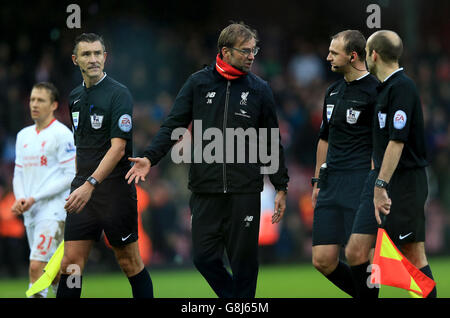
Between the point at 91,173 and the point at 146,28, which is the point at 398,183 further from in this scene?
the point at 146,28

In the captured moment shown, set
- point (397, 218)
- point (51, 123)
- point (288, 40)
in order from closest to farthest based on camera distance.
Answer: point (397, 218) → point (51, 123) → point (288, 40)

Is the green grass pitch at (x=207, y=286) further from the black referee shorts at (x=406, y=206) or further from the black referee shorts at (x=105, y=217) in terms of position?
the black referee shorts at (x=406, y=206)

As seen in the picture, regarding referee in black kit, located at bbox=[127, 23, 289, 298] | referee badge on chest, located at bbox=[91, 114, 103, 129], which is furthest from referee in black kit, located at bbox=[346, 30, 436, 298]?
referee badge on chest, located at bbox=[91, 114, 103, 129]

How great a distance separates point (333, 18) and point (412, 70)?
357cm

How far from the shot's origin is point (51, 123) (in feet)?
29.5

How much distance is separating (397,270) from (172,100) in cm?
1100

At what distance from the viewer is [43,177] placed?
881 cm

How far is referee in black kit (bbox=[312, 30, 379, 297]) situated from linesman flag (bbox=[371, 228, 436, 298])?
2.29 ft

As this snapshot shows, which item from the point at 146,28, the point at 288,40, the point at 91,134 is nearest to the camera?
the point at 91,134

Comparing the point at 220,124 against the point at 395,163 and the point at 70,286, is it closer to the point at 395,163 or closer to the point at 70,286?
the point at 395,163

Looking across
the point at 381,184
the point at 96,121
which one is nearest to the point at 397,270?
the point at 381,184

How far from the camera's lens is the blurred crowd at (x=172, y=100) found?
51.8 feet

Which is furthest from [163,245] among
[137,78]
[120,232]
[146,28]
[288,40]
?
[120,232]

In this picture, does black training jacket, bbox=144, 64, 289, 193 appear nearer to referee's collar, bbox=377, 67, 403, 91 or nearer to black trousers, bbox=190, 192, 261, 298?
black trousers, bbox=190, 192, 261, 298
